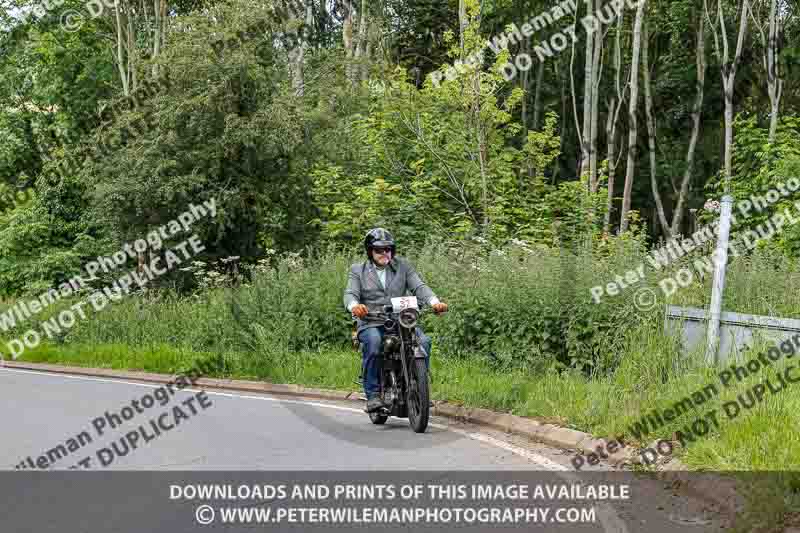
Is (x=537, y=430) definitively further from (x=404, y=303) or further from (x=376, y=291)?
(x=376, y=291)

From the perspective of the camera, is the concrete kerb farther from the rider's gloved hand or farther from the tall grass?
the rider's gloved hand

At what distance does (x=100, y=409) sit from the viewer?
12.6 m

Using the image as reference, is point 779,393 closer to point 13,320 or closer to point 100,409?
point 100,409

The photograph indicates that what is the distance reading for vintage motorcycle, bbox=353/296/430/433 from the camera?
946 centimetres

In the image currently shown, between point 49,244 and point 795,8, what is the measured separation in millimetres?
28866

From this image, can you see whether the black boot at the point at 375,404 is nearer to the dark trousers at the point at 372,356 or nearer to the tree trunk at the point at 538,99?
the dark trousers at the point at 372,356

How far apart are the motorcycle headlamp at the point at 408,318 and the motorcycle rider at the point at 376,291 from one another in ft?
0.90

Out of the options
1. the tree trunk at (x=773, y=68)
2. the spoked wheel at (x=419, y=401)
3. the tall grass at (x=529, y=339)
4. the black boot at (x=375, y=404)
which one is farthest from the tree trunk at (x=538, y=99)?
the spoked wheel at (x=419, y=401)

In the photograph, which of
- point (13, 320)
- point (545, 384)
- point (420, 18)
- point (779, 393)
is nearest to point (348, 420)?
point (545, 384)

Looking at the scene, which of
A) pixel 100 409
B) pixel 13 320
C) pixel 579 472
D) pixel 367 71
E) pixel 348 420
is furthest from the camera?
pixel 367 71

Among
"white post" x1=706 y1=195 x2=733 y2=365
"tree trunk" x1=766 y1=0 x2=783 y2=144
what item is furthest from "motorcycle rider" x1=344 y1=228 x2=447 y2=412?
"tree trunk" x1=766 y1=0 x2=783 y2=144

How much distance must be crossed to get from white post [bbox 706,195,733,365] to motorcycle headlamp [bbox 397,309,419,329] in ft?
10.8

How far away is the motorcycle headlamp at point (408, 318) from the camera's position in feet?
31.3

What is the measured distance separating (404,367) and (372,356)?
0.51m
